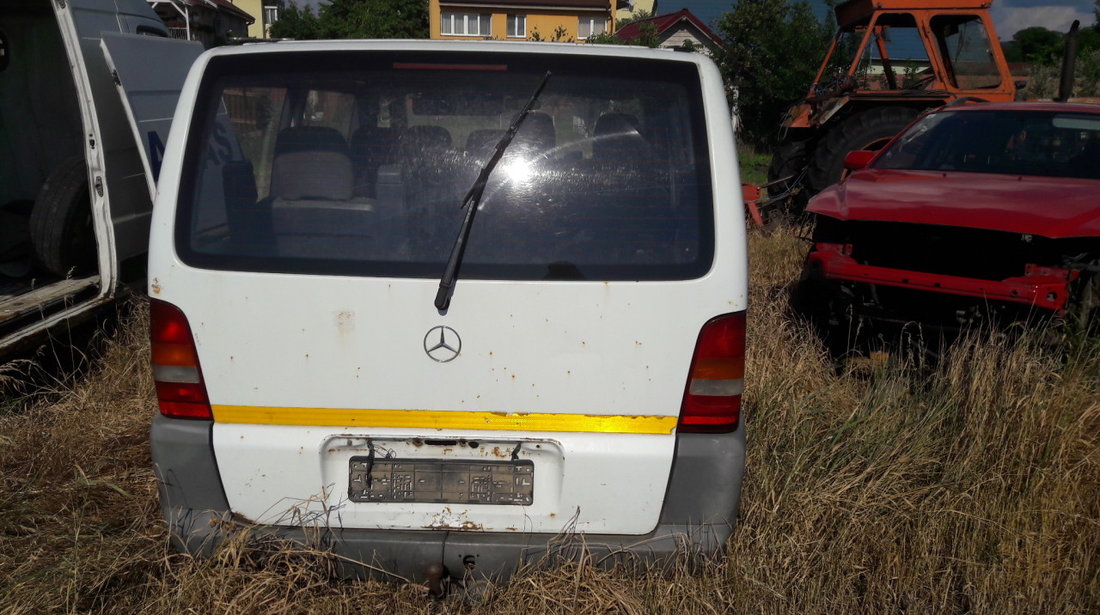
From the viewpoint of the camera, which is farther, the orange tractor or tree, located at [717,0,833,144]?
tree, located at [717,0,833,144]

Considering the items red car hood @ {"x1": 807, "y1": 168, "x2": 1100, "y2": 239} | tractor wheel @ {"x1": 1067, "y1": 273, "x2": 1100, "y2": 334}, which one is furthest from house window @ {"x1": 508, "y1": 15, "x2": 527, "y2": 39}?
tractor wheel @ {"x1": 1067, "y1": 273, "x2": 1100, "y2": 334}

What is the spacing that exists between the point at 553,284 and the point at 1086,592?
200 centimetres

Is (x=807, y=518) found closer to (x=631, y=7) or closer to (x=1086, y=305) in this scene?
(x=1086, y=305)

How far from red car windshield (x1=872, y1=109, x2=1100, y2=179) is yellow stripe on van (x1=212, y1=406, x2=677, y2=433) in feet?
12.9

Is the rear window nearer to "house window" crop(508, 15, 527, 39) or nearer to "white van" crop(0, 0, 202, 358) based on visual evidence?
"white van" crop(0, 0, 202, 358)

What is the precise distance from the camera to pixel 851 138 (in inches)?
350

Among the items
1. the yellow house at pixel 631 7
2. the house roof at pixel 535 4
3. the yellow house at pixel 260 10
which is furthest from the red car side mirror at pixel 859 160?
the yellow house at pixel 260 10

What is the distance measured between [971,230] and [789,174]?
17.6 feet

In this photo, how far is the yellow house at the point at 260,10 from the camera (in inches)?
2045

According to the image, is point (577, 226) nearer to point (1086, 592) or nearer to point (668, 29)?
point (1086, 592)

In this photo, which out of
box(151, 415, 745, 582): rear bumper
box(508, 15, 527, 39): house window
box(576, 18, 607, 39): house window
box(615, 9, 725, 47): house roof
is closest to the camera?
box(151, 415, 745, 582): rear bumper

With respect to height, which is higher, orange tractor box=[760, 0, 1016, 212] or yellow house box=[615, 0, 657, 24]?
yellow house box=[615, 0, 657, 24]

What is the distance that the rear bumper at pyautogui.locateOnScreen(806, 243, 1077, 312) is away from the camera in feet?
14.5

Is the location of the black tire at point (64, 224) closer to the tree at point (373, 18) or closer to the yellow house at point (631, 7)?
the tree at point (373, 18)
